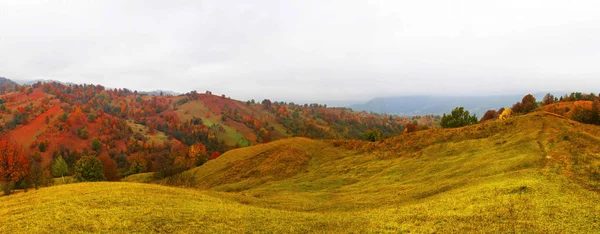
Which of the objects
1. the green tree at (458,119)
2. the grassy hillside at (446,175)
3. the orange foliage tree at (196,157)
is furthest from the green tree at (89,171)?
the green tree at (458,119)

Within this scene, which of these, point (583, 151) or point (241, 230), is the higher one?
point (583, 151)

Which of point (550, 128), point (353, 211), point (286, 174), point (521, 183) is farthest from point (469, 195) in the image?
point (286, 174)

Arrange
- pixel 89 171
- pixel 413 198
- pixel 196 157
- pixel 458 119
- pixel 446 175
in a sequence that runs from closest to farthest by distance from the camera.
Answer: pixel 413 198
pixel 446 175
pixel 89 171
pixel 458 119
pixel 196 157

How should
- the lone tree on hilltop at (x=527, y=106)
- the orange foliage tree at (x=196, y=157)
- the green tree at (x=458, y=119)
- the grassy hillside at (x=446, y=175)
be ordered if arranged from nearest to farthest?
1. the grassy hillside at (x=446, y=175)
2. the green tree at (x=458, y=119)
3. the orange foliage tree at (x=196, y=157)
4. the lone tree on hilltop at (x=527, y=106)

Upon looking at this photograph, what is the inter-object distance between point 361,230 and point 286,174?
3819 cm

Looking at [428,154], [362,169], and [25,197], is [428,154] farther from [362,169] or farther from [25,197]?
[25,197]

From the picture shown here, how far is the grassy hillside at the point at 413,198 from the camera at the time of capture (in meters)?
19.0

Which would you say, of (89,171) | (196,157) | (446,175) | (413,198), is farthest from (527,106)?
(89,171)

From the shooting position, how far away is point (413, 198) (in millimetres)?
29188

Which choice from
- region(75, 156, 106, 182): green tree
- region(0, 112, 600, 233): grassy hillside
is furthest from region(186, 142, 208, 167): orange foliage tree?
region(0, 112, 600, 233): grassy hillside

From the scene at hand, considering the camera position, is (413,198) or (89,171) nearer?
(413,198)

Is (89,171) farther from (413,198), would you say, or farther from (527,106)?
(527,106)

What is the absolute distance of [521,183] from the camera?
24.0 m

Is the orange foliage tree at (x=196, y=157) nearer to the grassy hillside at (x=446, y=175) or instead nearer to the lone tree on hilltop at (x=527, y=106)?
the grassy hillside at (x=446, y=175)
